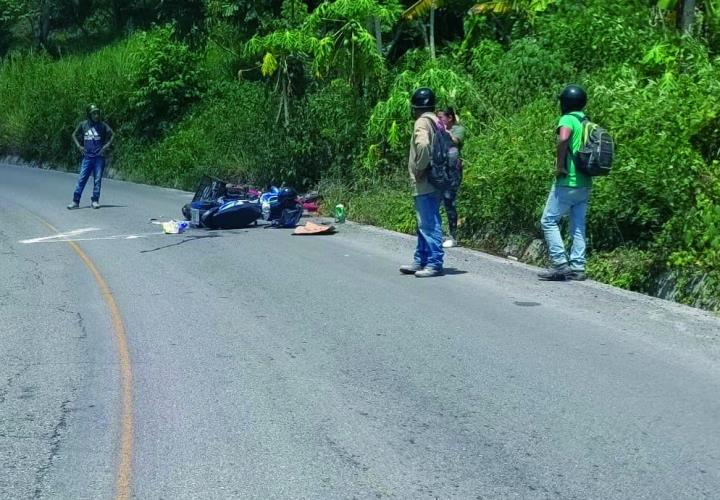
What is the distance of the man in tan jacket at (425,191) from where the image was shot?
11.0 meters

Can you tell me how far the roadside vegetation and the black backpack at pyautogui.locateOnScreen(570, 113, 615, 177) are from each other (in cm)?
85

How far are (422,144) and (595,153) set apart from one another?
1850 millimetres

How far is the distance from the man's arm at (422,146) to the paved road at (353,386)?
48.6 inches

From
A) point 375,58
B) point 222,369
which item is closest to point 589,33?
point 375,58

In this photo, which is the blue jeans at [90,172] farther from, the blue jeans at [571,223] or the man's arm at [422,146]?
the blue jeans at [571,223]

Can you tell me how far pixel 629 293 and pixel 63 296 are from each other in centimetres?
590

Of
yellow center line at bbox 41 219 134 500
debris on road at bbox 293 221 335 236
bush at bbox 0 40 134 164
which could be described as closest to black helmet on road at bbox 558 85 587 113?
yellow center line at bbox 41 219 134 500

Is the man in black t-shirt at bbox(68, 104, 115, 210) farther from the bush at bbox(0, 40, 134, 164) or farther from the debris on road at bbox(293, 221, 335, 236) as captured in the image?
the bush at bbox(0, 40, 134, 164)

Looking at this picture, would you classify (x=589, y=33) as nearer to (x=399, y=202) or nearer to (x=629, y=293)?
(x=399, y=202)

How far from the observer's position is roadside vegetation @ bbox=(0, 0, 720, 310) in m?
11.1

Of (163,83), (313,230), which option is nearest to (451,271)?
(313,230)

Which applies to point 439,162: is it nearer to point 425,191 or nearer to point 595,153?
point 425,191

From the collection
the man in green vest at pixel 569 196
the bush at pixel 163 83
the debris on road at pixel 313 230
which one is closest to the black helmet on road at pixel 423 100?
the man in green vest at pixel 569 196

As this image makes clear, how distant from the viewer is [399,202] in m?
16.1
